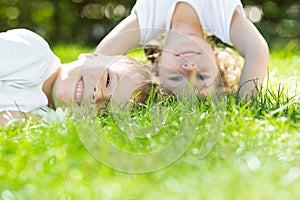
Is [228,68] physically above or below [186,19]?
below

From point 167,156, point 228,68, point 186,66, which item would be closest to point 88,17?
point 228,68

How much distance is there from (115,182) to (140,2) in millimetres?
1359

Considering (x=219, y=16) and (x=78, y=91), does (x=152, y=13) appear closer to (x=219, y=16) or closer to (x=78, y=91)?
(x=219, y=16)

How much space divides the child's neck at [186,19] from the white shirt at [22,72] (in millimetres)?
533

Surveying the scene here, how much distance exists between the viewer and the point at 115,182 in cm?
153

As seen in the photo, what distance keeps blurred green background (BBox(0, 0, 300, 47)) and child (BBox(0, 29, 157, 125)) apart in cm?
330

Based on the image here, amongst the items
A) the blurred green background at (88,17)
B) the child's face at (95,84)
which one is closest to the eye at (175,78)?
the child's face at (95,84)

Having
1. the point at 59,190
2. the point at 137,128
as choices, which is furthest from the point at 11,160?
the point at 137,128

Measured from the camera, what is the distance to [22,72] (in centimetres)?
237

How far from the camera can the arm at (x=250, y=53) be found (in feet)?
7.98

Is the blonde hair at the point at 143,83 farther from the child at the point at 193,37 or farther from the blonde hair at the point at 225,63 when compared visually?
the blonde hair at the point at 225,63

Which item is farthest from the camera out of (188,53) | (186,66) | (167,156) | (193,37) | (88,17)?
(88,17)

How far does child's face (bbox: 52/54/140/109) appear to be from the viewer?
221 centimetres

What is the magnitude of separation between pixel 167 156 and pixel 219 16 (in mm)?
1077
